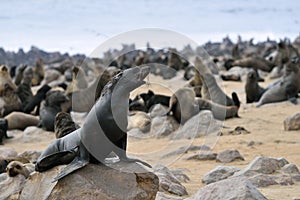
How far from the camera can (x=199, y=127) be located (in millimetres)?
9383

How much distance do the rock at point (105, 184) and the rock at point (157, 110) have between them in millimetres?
6303

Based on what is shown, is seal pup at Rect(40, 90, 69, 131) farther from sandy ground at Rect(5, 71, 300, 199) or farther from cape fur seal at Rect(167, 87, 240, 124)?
cape fur seal at Rect(167, 87, 240, 124)

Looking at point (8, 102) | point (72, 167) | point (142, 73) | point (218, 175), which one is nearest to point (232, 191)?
point (142, 73)

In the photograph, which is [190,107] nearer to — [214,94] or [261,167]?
[214,94]

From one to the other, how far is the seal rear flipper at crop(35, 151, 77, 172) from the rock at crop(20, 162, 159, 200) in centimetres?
15

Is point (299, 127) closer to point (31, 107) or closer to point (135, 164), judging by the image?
point (135, 164)

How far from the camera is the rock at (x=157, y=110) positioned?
10.4 meters

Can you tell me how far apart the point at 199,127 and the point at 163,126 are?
0.63 meters

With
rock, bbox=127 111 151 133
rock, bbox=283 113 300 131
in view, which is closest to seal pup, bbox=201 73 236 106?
rock, bbox=283 113 300 131

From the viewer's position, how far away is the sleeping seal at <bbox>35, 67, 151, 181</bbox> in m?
3.89

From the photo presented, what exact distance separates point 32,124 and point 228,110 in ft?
13.3

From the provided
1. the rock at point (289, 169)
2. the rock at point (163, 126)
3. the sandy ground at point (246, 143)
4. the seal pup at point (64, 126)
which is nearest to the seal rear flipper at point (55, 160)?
the sandy ground at point (246, 143)

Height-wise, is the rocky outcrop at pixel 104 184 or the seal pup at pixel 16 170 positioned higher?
the rocky outcrop at pixel 104 184

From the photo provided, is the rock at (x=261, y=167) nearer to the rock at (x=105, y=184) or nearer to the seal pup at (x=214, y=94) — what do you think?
the rock at (x=105, y=184)
